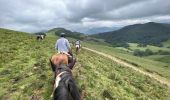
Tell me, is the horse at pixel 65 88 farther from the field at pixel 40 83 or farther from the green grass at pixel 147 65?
the green grass at pixel 147 65

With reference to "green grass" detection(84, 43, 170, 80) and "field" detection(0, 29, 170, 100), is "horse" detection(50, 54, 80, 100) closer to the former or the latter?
"field" detection(0, 29, 170, 100)

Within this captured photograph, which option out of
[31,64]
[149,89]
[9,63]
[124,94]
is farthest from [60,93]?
[149,89]

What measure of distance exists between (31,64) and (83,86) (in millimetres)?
7737

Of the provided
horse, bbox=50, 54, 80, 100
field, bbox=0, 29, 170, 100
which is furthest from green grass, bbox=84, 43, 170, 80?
horse, bbox=50, 54, 80, 100

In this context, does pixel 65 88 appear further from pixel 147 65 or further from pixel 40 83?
pixel 147 65

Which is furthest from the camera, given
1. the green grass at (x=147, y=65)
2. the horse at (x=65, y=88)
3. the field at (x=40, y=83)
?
the green grass at (x=147, y=65)

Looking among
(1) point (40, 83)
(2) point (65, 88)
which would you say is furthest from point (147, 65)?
(2) point (65, 88)

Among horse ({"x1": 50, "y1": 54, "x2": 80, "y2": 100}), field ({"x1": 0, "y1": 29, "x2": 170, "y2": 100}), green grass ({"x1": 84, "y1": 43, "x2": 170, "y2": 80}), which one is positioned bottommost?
green grass ({"x1": 84, "y1": 43, "x2": 170, "y2": 80})

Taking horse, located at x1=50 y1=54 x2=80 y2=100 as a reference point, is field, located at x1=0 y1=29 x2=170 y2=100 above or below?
below

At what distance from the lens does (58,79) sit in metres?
12.0

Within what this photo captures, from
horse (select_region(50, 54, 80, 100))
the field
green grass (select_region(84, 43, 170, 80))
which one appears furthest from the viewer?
green grass (select_region(84, 43, 170, 80))

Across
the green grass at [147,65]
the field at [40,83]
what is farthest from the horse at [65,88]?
the green grass at [147,65]

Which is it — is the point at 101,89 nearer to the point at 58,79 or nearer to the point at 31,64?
the point at 31,64

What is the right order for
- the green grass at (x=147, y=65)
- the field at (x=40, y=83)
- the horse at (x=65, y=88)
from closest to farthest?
the horse at (x=65, y=88) < the field at (x=40, y=83) < the green grass at (x=147, y=65)
